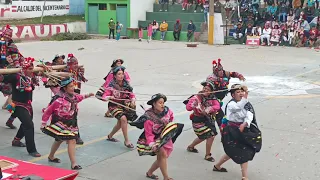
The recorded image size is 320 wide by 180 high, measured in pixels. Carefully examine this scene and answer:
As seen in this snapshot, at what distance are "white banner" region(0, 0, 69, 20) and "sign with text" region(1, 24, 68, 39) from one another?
3.52 m

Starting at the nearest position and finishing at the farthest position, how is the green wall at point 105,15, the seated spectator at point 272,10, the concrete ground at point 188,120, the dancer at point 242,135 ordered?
the dancer at point 242,135, the concrete ground at point 188,120, the seated spectator at point 272,10, the green wall at point 105,15

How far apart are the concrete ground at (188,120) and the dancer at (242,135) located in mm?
463

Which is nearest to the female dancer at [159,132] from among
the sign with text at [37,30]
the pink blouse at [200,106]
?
the pink blouse at [200,106]

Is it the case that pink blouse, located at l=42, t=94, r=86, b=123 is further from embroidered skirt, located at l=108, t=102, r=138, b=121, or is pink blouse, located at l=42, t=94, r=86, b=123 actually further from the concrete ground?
embroidered skirt, located at l=108, t=102, r=138, b=121

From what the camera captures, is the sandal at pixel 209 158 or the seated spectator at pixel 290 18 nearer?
the sandal at pixel 209 158

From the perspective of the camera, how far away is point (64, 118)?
754cm

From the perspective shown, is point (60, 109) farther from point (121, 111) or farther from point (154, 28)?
point (154, 28)

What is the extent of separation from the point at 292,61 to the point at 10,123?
1419 centimetres

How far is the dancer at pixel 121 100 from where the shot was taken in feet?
28.4

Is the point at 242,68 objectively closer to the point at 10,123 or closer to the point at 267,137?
the point at 267,137

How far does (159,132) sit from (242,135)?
44.4 inches

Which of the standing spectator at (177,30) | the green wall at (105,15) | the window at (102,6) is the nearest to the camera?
the standing spectator at (177,30)

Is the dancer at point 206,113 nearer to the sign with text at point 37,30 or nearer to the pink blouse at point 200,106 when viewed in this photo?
the pink blouse at point 200,106

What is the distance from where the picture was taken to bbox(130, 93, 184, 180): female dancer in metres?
6.74
